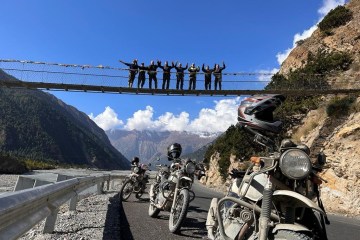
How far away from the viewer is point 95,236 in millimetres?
6363

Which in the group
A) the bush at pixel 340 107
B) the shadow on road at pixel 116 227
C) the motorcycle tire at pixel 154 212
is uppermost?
the bush at pixel 340 107

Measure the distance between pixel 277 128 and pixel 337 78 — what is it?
29.8 meters

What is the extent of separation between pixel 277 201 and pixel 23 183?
3.40 meters

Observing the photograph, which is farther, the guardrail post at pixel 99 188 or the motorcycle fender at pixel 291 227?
the guardrail post at pixel 99 188

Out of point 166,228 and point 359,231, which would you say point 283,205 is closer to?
point 166,228

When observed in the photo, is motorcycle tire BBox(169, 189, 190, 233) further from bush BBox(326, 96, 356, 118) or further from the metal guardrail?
bush BBox(326, 96, 356, 118)

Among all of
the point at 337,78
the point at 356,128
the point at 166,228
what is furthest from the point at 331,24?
the point at 166,228

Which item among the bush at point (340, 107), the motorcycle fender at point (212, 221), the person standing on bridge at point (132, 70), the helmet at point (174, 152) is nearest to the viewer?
the motorcycle fender at point (212, 221)

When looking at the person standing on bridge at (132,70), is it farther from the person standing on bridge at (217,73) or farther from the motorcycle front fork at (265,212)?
the motorcycle front fork at (265,212)

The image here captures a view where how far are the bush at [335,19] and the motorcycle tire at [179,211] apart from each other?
34.2 meters

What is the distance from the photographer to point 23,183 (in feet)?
18.5

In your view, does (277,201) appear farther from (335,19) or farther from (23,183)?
(335,19)

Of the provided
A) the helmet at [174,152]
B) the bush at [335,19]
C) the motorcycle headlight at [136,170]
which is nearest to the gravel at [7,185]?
the motorcycle headlight at [136,170]

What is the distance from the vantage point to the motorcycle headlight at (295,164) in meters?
3.78
